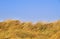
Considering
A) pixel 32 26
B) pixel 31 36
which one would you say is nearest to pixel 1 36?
pixel 31 36

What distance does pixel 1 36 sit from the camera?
46.6ft

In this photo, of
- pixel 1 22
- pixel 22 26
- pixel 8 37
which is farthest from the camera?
pixel 1 22

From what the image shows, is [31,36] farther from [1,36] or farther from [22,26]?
[22,26]

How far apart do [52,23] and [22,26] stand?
2522 mm

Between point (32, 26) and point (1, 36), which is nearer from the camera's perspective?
point (1, 36)

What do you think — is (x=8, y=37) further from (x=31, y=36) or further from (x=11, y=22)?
(x=11, y=22)

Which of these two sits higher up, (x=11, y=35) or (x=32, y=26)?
(x=32, y=26)

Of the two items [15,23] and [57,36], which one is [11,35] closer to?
[57,36]

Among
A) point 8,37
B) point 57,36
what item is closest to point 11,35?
point 8,37

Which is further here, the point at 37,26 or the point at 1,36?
the point at 37,26

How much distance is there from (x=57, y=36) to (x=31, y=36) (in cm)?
166

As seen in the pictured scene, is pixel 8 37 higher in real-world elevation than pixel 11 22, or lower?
lower

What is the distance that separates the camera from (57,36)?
14117 mm

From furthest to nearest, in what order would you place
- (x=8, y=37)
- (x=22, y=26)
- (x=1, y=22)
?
(x=1, y=22) → (x=22, y=26) → (x=8, y=37)
